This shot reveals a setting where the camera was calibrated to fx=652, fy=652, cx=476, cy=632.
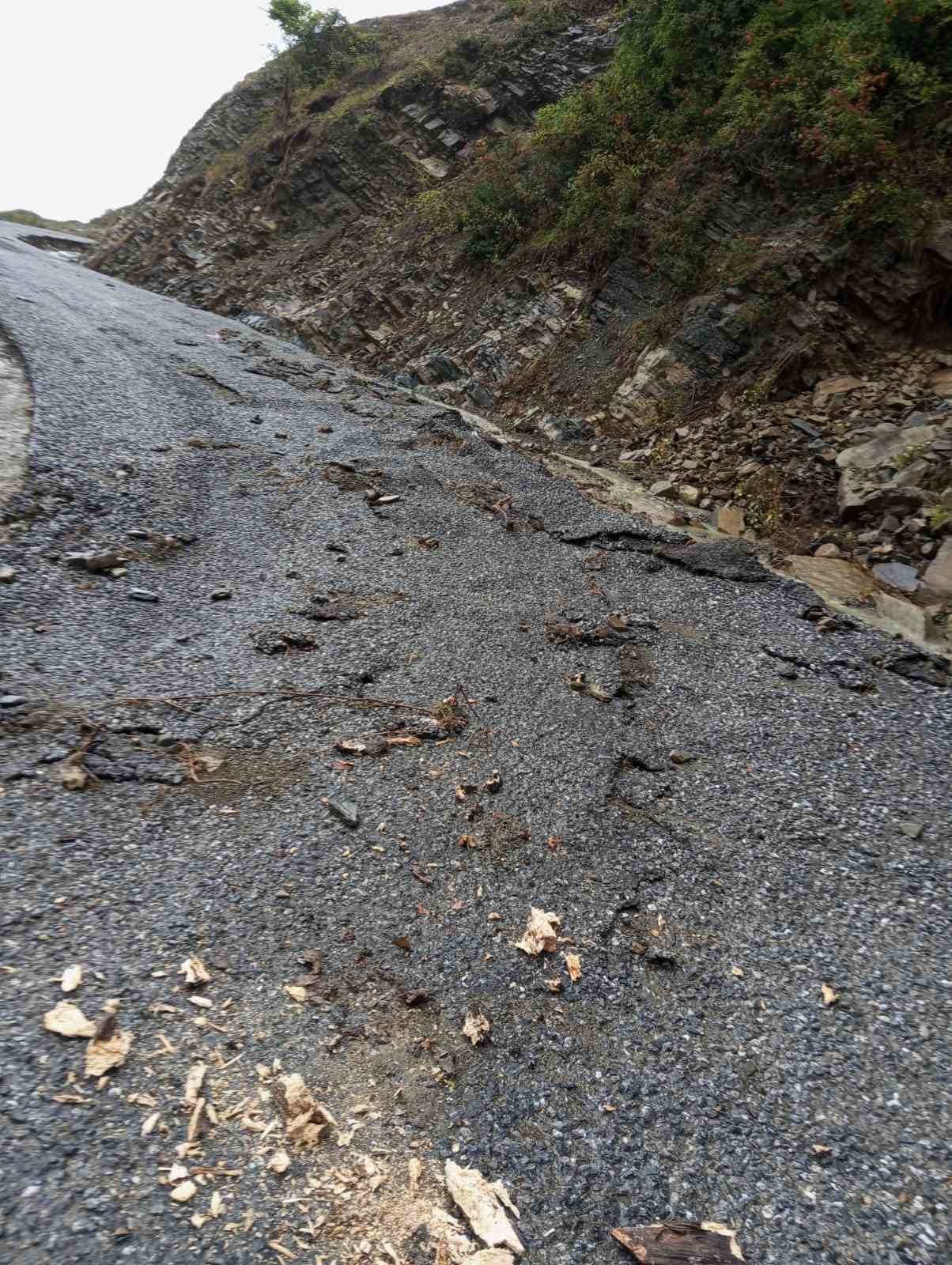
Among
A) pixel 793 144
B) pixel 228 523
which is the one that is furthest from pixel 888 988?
pixel 793 144

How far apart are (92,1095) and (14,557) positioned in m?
4.65

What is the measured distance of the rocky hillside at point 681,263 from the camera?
809 centimetres

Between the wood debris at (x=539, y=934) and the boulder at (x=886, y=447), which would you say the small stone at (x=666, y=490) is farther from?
the wood debris at (x=539, y=934)

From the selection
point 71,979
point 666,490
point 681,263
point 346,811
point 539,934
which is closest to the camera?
point 71,979

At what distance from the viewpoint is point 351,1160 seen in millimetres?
2264

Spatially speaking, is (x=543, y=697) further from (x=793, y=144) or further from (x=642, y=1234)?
(x=793, y=144)

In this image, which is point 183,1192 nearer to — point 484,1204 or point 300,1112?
point 300,1112

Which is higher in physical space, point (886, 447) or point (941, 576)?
point (886, 447)

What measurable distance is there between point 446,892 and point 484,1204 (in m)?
1.35

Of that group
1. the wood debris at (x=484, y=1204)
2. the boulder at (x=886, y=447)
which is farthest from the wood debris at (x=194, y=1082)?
the boulder at (x=886, y=447)

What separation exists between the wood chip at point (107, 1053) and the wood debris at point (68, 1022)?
59 mm

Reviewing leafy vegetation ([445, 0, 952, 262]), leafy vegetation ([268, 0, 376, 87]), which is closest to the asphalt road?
leafy vegetation ([445, 0, 952, 262])

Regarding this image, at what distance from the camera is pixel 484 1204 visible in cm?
223

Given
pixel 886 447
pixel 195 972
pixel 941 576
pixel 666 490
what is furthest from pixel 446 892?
pixel 886 447
